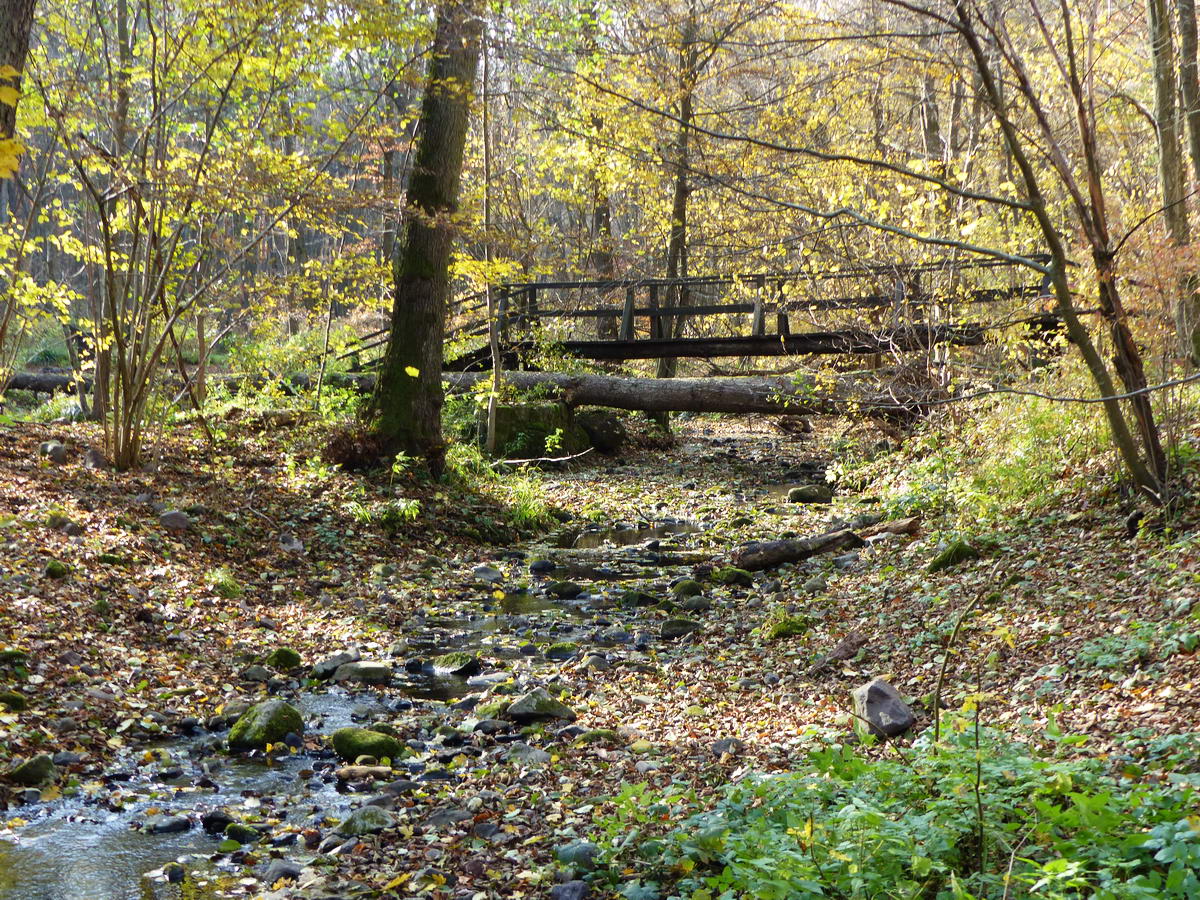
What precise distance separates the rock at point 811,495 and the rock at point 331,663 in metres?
6.68

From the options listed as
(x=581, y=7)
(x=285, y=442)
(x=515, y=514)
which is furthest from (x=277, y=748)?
(x=581, y=7)

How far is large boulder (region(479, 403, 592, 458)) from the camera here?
534 inches

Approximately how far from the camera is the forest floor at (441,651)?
12.5ft

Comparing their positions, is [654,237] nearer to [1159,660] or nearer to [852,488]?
[852,488]

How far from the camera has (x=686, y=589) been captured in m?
7.96

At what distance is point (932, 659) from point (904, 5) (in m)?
3.41

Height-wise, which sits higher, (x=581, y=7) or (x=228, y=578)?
(x=581, y=7)

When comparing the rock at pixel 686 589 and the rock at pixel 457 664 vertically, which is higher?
the rock at pixel 686 589

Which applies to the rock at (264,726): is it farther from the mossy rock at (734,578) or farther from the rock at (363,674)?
the mossy rock at (734,578)

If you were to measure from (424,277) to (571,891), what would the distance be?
7.79 meters

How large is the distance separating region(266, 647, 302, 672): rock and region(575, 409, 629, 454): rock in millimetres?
9442

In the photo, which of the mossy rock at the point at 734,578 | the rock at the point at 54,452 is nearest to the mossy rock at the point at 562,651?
the mossy rock at the point at 734,578

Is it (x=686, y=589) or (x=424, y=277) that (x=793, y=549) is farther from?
(x=424, y=277)

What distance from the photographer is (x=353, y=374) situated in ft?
47.8
